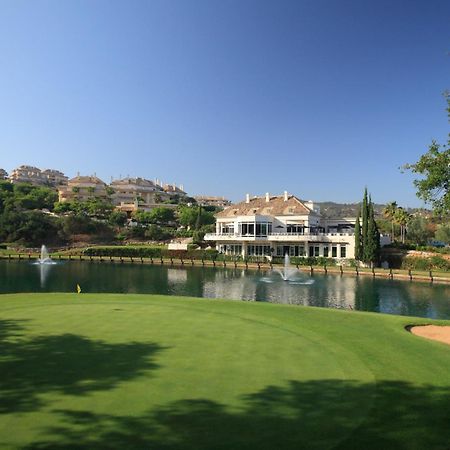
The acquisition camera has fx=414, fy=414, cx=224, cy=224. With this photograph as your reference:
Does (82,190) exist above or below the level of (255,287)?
above

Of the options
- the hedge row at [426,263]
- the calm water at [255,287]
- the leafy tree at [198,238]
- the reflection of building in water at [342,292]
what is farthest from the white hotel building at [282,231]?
the reflection of building in water at [342,292]

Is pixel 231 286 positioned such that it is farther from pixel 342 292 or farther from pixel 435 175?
pixel 435 175

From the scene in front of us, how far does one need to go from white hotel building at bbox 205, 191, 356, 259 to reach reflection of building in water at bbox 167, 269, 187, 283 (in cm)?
1303

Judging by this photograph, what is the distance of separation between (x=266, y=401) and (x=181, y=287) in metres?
27.2

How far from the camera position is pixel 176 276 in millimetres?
41656

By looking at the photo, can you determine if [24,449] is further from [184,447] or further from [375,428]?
[375,428]

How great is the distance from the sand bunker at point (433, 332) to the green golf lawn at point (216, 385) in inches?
21.7

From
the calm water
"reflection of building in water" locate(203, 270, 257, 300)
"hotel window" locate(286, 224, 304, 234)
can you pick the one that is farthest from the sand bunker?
"hotel window" locate(286, 224, 304, 234)

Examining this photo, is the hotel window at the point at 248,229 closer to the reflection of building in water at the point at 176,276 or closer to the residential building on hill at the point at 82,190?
the reflection of building in water at the point at 176,276

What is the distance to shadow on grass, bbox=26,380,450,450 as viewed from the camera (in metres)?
5.38

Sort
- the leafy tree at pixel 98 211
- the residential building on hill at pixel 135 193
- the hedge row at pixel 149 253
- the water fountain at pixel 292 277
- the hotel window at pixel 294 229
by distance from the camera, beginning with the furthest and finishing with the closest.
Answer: the residential building on hill at pixel 135 193
the leafy tree at pixel 98 211
the hedge row at pixel 149 253
the hotel window at pixel 294 229
the water fountain at pixel 292 277

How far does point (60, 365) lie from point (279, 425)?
14.9ft

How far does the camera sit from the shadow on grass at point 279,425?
538 cm

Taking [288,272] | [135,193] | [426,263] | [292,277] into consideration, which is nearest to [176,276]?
[292,277]
